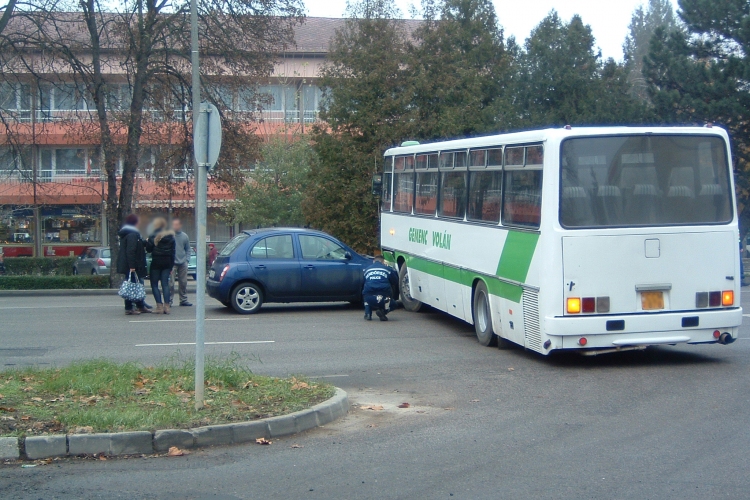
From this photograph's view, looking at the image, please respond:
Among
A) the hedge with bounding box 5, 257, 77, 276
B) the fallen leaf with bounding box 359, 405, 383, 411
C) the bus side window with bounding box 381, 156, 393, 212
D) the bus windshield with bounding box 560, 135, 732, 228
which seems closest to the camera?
the fallen leaf with bounding box 359, 405, 383, 411

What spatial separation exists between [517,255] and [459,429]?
3848mm

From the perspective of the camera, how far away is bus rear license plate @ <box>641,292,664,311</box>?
1020cm

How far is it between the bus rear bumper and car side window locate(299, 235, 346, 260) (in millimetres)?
7221

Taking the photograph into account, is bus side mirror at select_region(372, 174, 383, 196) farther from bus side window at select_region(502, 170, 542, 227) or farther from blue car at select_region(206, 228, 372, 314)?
bus side window at select_region(502, 170, 542, 227)

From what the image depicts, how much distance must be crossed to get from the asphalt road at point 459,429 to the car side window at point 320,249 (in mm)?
2996

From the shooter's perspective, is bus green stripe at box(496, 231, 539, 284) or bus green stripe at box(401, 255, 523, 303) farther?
bus green stripe at box(401, 255, 523, 303)

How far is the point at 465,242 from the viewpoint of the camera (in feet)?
42.6

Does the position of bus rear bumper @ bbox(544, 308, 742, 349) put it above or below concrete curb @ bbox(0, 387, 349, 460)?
above

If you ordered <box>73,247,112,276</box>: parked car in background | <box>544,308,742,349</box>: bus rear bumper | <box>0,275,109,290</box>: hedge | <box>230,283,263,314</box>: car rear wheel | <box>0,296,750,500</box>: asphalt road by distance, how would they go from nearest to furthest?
<box>0,296,750,500</box>: asphalt road → <box>544,308,742,349</box>: bus rear bumper → <box>230,283,263,314</box>: car rear wheel → <box>0,275,109,290</box>: hedge → <box>73,247,112,276</box>: parked car in background

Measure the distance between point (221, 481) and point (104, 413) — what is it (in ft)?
5.70

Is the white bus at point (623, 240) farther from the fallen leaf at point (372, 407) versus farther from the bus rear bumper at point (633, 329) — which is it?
the fallen leaf at point (372, 407)

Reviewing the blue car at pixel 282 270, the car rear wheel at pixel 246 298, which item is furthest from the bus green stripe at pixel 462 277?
the car rear wheel at pixel 246 298

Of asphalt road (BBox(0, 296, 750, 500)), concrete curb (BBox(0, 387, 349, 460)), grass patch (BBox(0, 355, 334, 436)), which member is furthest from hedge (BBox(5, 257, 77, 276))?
concrete curb (BBox(0, 387, 349, 460))

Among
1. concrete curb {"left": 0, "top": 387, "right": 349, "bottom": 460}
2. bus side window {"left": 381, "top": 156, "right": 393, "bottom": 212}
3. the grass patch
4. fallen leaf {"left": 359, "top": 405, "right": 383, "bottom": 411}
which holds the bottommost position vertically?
fallen leaf {"left": 359, "top": 405, "right": 383, "bottom": 411}
